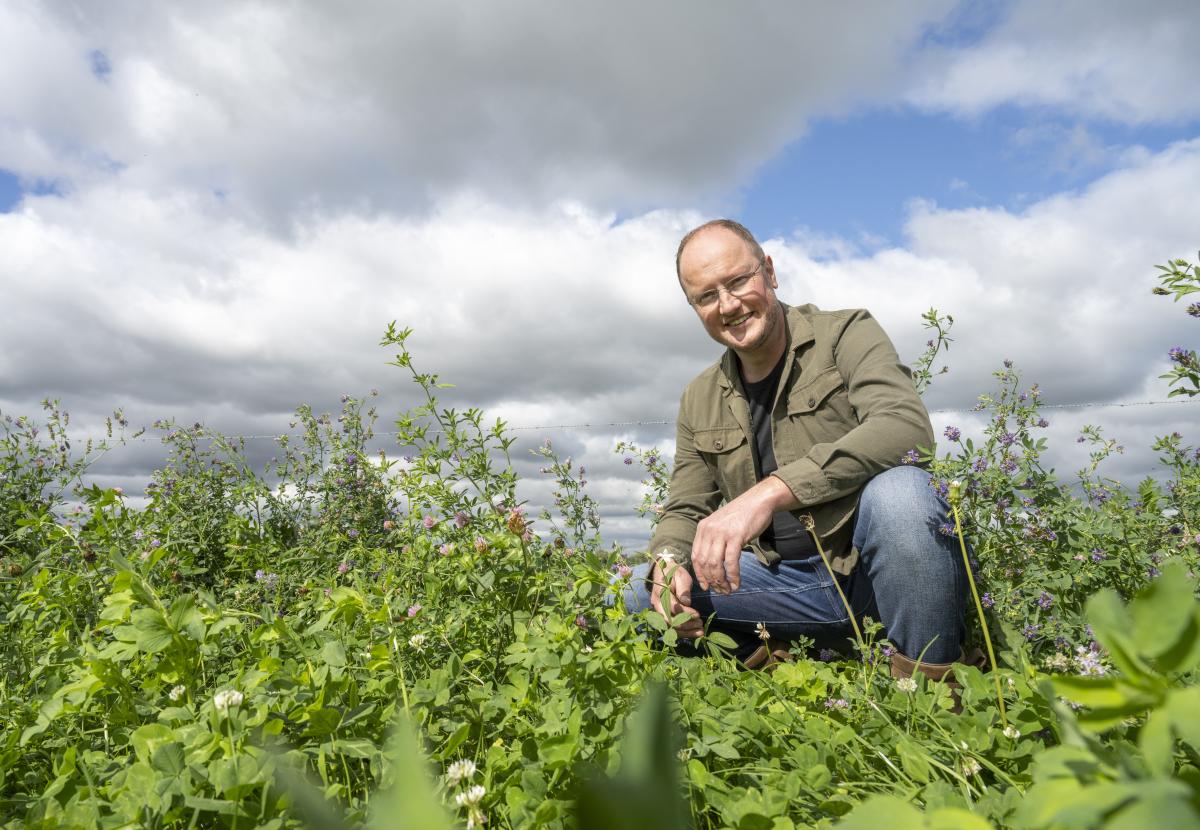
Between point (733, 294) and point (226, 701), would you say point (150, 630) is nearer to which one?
point (226, 701)

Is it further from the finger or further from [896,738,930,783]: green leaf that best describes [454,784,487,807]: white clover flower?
the finger

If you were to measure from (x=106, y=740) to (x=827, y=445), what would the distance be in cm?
225

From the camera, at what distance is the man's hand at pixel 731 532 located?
259 cm

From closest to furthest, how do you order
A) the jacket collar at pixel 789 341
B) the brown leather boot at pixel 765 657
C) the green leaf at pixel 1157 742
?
the green leaf at pixel 1157 742 < the brown leather boot at pixel 765 657 < the jacket collar at pixel 789 341

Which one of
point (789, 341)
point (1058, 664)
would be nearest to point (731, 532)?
point (1058, 664)

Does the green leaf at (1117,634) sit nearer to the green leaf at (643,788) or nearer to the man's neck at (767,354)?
the green leaf at (643,788)

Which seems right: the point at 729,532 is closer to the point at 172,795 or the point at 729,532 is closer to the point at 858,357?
the point at 858,357

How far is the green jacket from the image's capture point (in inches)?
111

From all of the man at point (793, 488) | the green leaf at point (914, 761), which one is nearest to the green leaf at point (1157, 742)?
the green leaf at point (914, 761)

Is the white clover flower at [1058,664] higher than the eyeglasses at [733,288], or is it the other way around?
the eyeglasses at [733,288]

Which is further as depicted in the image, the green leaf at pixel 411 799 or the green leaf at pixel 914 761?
the green leaf at pixel 914 761

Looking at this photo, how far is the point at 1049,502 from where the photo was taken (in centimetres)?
285

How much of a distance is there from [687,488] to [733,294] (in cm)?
94

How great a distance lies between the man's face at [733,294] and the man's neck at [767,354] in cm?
1
